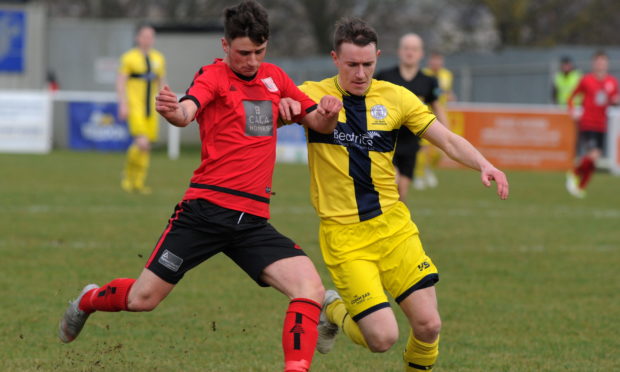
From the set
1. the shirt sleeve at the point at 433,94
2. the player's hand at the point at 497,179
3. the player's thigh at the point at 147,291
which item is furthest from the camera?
the shirt sleeve at the point at 433,94

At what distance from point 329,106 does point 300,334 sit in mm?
1065

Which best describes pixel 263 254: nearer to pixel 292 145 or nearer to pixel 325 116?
pixel 325 116

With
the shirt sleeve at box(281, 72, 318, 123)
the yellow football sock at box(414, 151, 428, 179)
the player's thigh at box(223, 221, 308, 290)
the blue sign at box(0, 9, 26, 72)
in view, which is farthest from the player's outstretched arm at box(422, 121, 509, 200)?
the blue sign at box(0, 9, 26, 72)

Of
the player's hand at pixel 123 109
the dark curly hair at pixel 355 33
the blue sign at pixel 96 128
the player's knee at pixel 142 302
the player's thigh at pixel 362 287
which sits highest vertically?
the dark curly hair at pixel 355 33

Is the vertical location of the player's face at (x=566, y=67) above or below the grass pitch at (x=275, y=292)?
above

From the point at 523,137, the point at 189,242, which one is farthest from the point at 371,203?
the point at 523,137

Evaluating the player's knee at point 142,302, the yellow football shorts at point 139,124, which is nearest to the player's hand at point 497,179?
the player's knee at point 142,302

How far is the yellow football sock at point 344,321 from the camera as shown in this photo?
5625 millimetres

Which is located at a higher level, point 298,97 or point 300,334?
point 298,97

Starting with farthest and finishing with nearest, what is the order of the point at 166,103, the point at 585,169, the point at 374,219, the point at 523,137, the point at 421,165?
the point at 523,137
the point at 421,165
the point at 585,169
the point at 374,219
the point at 166,103

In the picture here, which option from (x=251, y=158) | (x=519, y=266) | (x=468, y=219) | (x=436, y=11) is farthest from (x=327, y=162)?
(x=436, y=11)

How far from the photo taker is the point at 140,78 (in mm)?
14977

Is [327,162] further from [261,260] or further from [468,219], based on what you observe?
[468,219]

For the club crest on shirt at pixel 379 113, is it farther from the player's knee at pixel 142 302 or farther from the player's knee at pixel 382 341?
the player's knee at pixel 142 302
